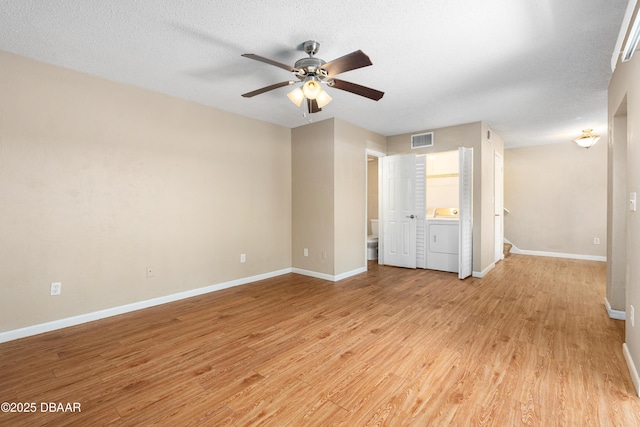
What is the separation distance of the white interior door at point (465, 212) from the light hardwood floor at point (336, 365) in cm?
103

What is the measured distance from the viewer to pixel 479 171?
16.2 ft

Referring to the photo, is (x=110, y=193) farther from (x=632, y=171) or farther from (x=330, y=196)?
(x=632, y=171)

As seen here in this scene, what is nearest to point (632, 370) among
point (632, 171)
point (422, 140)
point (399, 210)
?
point (632, 171)

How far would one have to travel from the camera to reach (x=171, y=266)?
3781 mm

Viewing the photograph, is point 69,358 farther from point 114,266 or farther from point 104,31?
point 104,31

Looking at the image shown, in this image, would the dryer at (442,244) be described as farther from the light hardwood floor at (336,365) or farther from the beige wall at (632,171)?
the beige wall at (632,171)

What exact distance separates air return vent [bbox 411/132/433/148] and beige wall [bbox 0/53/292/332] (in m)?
2.92

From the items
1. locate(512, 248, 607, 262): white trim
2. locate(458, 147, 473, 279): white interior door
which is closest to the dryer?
locate(458, 147, 473, 279): white interior door

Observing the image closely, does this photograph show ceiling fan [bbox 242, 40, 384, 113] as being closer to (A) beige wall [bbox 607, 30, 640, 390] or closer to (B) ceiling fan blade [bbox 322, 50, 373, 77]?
(B) ceiling fan blade [bbox 322, 50, 373, 77]

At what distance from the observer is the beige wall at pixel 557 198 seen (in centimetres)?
638

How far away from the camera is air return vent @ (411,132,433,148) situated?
542cm

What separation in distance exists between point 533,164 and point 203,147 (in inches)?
286

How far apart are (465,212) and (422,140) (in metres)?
1.56

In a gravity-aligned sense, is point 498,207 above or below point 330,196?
below
